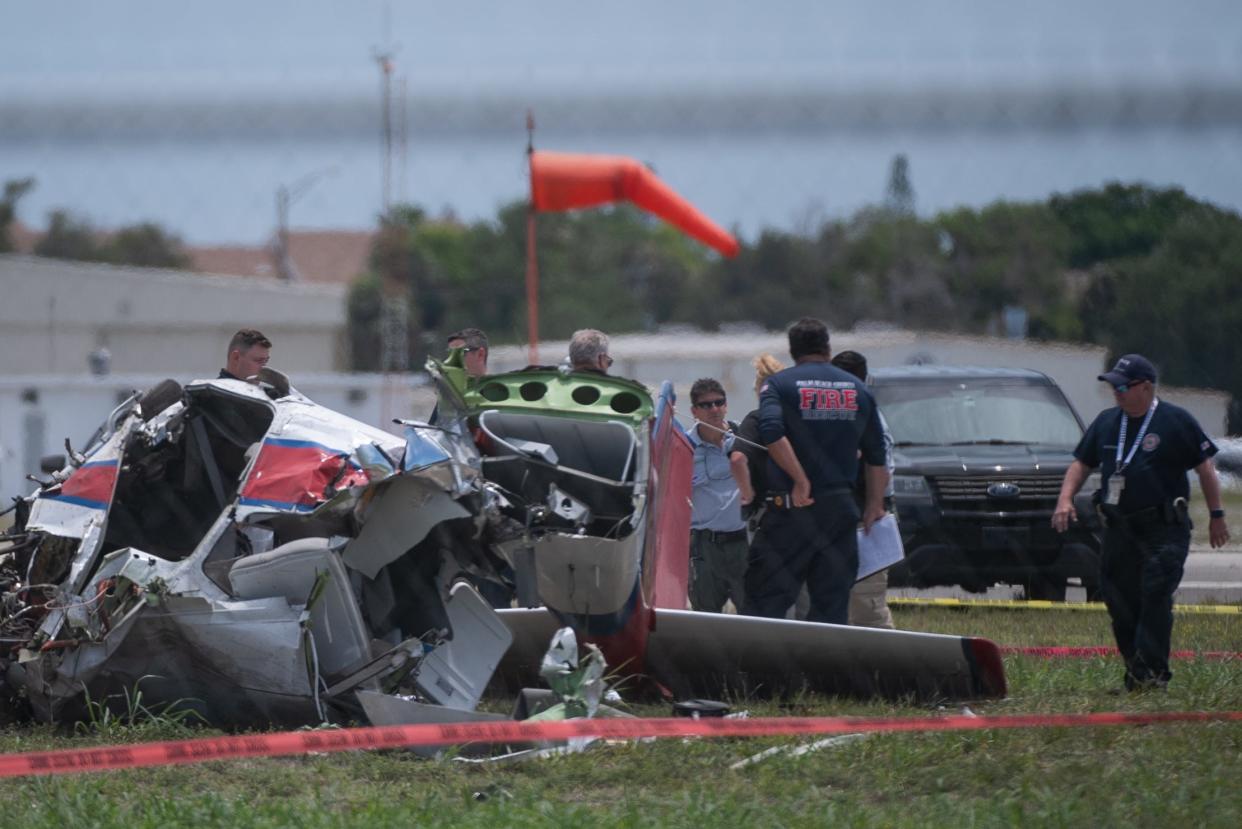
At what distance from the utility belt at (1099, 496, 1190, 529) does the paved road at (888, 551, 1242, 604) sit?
4.82 m

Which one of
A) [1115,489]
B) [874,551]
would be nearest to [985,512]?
[874,551]

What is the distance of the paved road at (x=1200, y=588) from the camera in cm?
1288

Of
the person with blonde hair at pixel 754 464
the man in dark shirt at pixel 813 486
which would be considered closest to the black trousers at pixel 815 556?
the man in dark shirt at pixel 813 486

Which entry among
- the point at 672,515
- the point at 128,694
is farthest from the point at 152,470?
the point at 672,515

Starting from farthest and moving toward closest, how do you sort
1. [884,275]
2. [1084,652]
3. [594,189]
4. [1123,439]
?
[884,275], [594,189], [1084,652], [1123,439]

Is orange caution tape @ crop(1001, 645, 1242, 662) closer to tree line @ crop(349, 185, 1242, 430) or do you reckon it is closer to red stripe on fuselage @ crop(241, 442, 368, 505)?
tree line @ crop(349, 185, 1242, 430)

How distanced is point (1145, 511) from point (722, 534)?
2491 millimetres

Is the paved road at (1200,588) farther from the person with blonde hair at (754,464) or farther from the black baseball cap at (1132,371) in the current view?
the black baseball cap at (1132,371)

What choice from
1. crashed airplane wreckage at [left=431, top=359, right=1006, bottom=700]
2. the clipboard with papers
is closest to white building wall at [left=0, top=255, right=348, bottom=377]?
the clipboard with papers

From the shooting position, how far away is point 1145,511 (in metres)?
7.45

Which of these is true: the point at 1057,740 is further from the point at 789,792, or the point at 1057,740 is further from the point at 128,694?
the point at 128,694

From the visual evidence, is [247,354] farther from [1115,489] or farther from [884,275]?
[884,275]

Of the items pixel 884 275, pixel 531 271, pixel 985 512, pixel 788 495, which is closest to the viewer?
pixel 788 495

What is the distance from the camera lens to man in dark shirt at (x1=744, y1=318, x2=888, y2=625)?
788 cm
